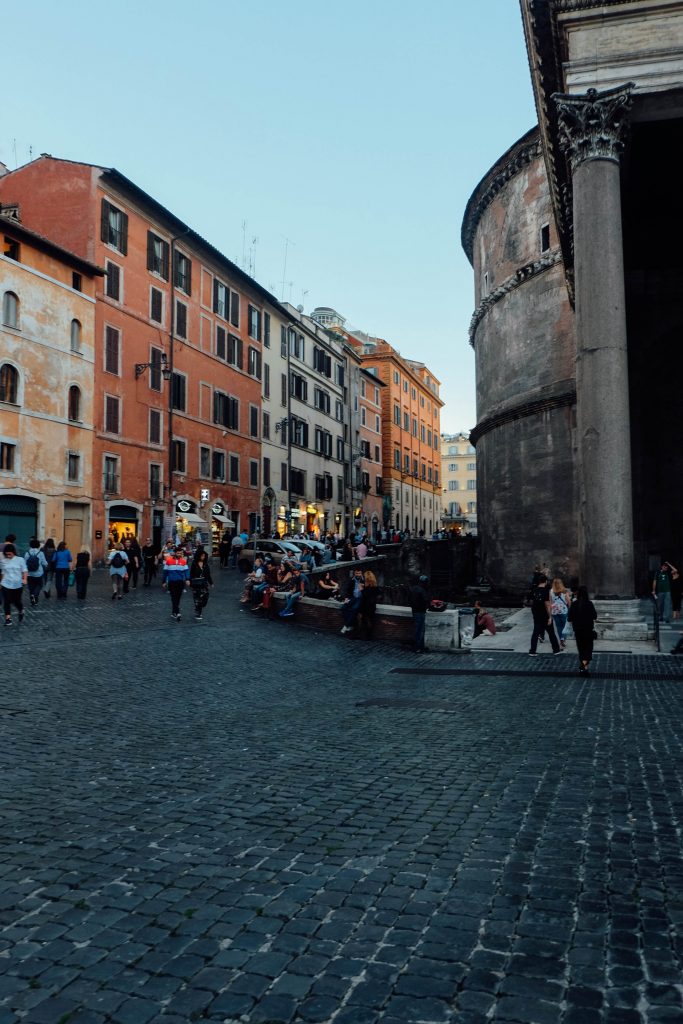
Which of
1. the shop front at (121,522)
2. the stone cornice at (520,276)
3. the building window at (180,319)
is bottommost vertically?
the shop front at (121,522)

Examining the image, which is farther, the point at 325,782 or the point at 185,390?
the point at 185,390

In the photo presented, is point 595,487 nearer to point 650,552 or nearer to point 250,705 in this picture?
point 250,705

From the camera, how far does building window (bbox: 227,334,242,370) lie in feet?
154

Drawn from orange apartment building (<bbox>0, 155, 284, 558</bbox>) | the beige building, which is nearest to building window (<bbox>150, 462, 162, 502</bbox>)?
orange apartment building (<bbox>0, 155, 284, 558</bbox>)

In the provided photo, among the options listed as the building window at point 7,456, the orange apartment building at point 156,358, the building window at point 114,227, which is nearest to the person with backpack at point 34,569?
the building window at point 7,456

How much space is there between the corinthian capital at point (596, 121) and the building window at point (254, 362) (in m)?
34.5

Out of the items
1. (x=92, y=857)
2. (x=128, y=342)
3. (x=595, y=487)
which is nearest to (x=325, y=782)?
(x=92, y=857)

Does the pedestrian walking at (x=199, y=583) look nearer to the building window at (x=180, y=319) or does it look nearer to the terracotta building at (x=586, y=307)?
the terracotta building at (x=586, y=307)

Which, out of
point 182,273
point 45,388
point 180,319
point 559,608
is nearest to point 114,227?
point 182,273

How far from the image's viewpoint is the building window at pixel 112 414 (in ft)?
118

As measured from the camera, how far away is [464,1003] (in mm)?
3023

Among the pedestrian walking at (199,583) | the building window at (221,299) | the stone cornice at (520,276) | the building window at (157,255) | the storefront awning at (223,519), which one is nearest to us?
the pedestrian walking at (199,583)

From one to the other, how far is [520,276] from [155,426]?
18.4 metres

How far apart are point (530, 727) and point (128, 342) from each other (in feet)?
108
